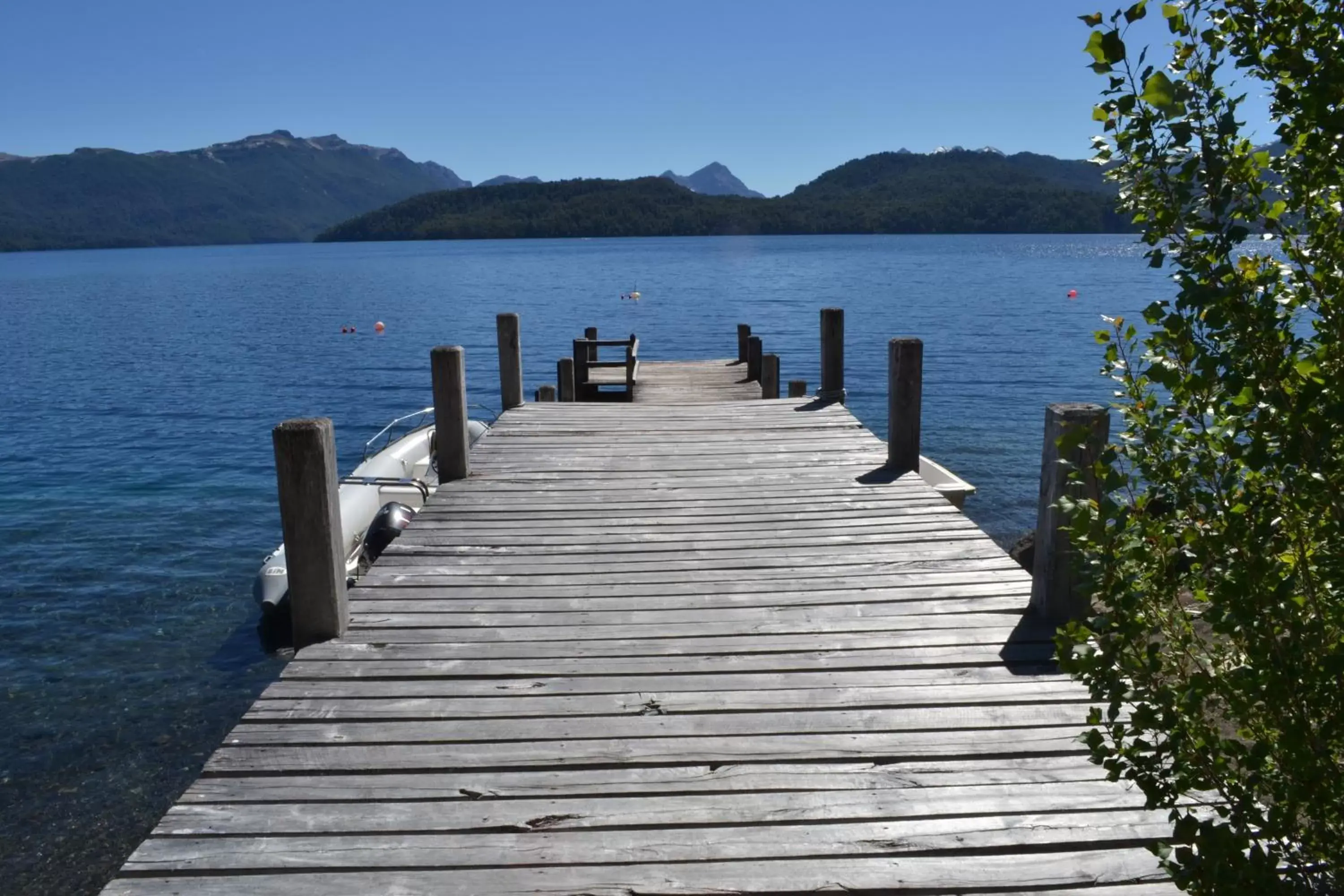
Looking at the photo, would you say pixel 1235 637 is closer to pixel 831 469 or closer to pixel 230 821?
pixel 230 821

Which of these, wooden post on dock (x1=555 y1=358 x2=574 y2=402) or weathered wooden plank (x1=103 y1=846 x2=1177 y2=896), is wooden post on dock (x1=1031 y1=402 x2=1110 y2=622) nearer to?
weathered wooden plank (x1=103 y1=846 x2=1177 y2=896)

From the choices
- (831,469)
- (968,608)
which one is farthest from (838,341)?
(968,608)

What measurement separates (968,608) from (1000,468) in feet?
47.5

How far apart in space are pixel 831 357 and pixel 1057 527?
5964 mm

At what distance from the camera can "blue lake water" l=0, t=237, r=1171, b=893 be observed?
8812 mm

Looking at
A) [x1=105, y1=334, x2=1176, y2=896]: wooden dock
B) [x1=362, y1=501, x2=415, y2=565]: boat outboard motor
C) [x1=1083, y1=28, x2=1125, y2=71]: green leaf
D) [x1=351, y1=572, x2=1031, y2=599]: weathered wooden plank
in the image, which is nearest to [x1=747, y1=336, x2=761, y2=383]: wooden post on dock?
[x1=362, y1=501, x2=415, y2=565]: boat outboard motor

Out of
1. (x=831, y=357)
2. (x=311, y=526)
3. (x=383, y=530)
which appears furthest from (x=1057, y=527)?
(x=383, y=530)

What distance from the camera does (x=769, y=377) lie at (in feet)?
42.9

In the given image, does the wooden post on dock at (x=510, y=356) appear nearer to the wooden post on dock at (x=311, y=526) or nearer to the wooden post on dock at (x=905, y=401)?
the wooden post on dock at (x=905, y=401)

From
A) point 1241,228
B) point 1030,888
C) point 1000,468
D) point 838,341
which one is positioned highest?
point 1241,228

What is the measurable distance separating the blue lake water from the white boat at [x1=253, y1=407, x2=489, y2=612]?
0.92m

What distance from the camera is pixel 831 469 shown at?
25.2 feet

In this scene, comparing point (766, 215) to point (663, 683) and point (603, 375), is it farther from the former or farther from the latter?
point (663, 683)

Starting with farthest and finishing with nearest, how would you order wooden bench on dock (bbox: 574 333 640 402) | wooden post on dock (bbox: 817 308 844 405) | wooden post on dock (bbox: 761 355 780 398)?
wooden bench on dock (bbox: 574 333 640 402), wooden post on dock (bbox: 761 355 780 398), wooden post on dock (bbox: 817 308 844 405)
